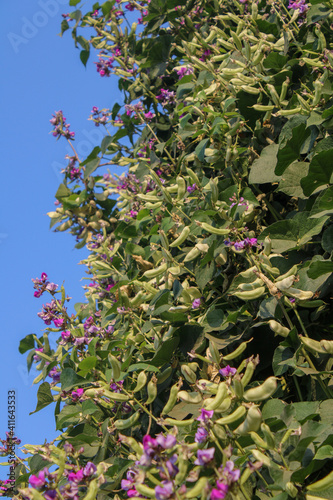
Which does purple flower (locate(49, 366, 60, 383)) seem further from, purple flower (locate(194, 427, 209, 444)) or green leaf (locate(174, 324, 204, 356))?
purple flower (locate(194, 427, 209, 444))

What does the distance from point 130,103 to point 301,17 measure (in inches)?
53.7

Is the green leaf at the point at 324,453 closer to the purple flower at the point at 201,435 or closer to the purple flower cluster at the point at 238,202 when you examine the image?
the purple flower at the point at 201,435

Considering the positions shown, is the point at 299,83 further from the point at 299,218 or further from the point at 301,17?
the point at 299,218

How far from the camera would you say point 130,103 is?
3541 mm

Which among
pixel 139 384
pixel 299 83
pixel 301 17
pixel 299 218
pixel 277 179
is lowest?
pixel 139 384

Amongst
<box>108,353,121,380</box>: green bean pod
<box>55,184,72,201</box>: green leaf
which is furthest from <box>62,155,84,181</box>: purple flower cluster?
<box>108,353,121,380</box>: green bean pod

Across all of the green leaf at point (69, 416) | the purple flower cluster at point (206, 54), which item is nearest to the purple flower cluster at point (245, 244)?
the green leaf at point (69, 416)

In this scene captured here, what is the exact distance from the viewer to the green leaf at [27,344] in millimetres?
2537

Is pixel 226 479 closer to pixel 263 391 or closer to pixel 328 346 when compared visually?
pixel 263 391

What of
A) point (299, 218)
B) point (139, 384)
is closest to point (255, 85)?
point (299, 218)

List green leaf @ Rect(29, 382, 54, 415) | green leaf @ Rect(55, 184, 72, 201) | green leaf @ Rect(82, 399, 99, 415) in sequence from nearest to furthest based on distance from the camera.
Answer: green leaf @ Rect(82, 399, 99, 415) → green leaf @ Rect(29, 382, 54, 415) → green leaf @ Rect(55, 184, 72, 201)

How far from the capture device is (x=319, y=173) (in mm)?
1715

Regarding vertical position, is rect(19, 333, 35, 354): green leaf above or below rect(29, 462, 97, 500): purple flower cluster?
above

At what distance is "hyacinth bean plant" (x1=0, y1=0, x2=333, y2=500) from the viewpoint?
1.23 metres
